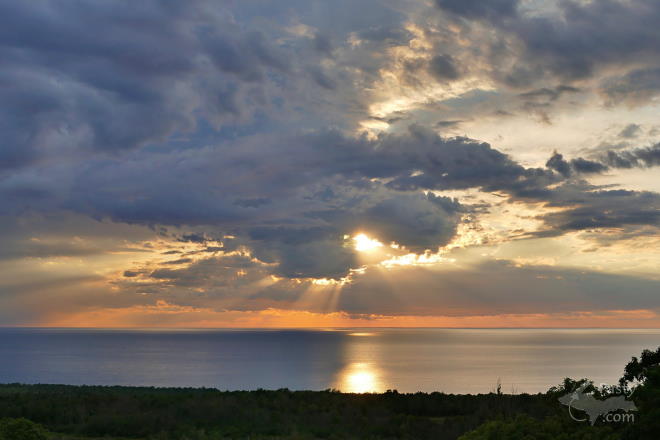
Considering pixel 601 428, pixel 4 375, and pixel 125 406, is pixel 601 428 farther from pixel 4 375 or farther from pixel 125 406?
pixel 4 375

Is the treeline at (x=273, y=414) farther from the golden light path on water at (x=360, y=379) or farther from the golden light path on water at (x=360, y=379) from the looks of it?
the golden light path on water at (x=360, y=379)

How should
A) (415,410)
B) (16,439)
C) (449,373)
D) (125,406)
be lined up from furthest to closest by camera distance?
1. (449,373)
2. (415,410)
3. (125,406)
4. (16,439)

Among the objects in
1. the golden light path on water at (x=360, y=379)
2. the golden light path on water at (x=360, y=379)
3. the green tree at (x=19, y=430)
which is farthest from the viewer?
the golden light path on water at (x=360, y=379)

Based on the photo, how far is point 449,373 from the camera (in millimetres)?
140625

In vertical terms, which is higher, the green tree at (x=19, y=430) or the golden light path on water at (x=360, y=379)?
the green tree at (x=19, y=430)

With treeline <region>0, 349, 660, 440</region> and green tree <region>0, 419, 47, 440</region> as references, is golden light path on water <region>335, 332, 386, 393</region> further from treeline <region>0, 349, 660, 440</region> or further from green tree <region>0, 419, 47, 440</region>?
green tree <region>0, 419, 47, 440</region>

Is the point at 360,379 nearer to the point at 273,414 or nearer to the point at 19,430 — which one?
the point at 273,414

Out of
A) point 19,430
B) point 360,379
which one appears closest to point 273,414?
point 19,430

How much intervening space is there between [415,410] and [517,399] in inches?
217

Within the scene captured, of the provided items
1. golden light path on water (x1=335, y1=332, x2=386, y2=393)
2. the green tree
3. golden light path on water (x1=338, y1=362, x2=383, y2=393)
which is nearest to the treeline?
the green tree

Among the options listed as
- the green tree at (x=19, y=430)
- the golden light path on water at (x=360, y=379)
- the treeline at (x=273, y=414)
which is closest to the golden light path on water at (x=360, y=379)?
the golden light path on water at (x=360, y=379)

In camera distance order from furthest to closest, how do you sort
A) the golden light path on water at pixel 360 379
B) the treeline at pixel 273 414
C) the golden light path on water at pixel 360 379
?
the golden light path on water at pixel 360 379 → the golden light path on water at pixel 360 379 → the treeline at pixel 273 414

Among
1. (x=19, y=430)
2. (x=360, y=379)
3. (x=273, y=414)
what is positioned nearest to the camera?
(x=19, y=430)

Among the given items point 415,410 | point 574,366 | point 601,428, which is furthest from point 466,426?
point 574,366
